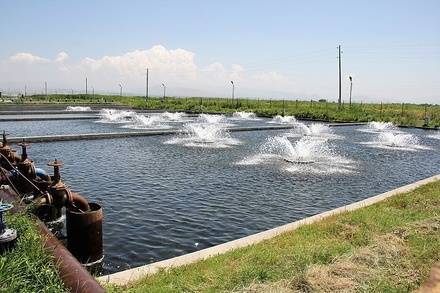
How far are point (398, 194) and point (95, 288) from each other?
10169 millimetres

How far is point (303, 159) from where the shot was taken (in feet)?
64.1

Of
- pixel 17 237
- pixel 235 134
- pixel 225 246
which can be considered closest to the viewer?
pixel 17 237

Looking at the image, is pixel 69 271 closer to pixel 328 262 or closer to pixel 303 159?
pixel 328 262

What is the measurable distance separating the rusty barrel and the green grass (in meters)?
1.87

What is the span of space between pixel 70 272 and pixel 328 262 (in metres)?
4.01

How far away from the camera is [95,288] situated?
469 cm

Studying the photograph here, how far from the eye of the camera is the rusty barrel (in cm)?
736

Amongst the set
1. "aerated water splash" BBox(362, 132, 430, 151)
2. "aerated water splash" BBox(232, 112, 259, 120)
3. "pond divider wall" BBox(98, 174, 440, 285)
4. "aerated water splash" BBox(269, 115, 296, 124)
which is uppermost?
"aerated water splash" BBox(232, 112, 259, 120)

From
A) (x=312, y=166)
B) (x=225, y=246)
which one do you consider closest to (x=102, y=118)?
(x=312, y=166)

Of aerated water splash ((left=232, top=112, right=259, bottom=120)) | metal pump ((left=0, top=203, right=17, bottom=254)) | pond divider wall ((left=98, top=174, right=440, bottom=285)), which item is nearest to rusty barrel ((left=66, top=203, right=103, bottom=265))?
pond divider wall ((left=98, top=174, right=440, bottom=285))

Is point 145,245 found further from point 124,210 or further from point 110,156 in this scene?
point 110,156

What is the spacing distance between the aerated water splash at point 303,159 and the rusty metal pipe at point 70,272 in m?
12.3

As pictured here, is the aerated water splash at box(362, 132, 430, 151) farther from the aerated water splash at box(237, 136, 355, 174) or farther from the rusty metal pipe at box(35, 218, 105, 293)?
the rusty metal pipe at box(35, 218, 105, 293)

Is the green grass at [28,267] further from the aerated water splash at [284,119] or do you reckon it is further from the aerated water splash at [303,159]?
the aerated water splash at [284,119]
